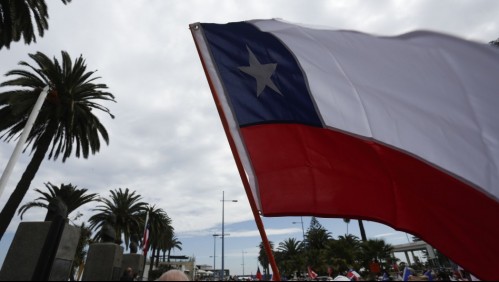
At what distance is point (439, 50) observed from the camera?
3885 mm

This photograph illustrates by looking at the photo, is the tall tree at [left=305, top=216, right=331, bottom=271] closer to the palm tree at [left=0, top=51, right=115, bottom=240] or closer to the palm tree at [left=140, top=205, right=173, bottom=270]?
the palm tree at [left=140, top=205, right=173, bottom=270]

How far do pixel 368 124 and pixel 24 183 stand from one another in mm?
19736

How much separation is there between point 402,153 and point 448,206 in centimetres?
84

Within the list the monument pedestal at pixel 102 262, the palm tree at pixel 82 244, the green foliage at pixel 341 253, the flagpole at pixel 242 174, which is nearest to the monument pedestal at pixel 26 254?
the flagpole at pixel 242 174

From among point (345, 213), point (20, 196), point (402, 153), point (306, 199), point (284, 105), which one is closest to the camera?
point (402, 153)

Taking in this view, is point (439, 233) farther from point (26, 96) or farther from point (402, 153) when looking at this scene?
point (26, 96)

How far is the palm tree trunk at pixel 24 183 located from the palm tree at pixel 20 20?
5619mm

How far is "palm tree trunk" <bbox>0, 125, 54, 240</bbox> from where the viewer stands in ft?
55.6

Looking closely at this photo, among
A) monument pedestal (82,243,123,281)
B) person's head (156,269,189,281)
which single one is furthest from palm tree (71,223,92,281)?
person's head (156,269,189,281)

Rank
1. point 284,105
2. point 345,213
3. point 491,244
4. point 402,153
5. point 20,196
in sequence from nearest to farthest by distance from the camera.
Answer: point 491,244, point 402,153, point 345,213, point 284,105, point 20,196

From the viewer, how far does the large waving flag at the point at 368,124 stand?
3736 millimetres

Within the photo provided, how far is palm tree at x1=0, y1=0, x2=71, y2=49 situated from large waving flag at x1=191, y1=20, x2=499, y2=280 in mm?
14499

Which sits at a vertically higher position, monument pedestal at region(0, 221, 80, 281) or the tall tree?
the tall tree

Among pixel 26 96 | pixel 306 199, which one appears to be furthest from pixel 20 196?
pixel 306 199
